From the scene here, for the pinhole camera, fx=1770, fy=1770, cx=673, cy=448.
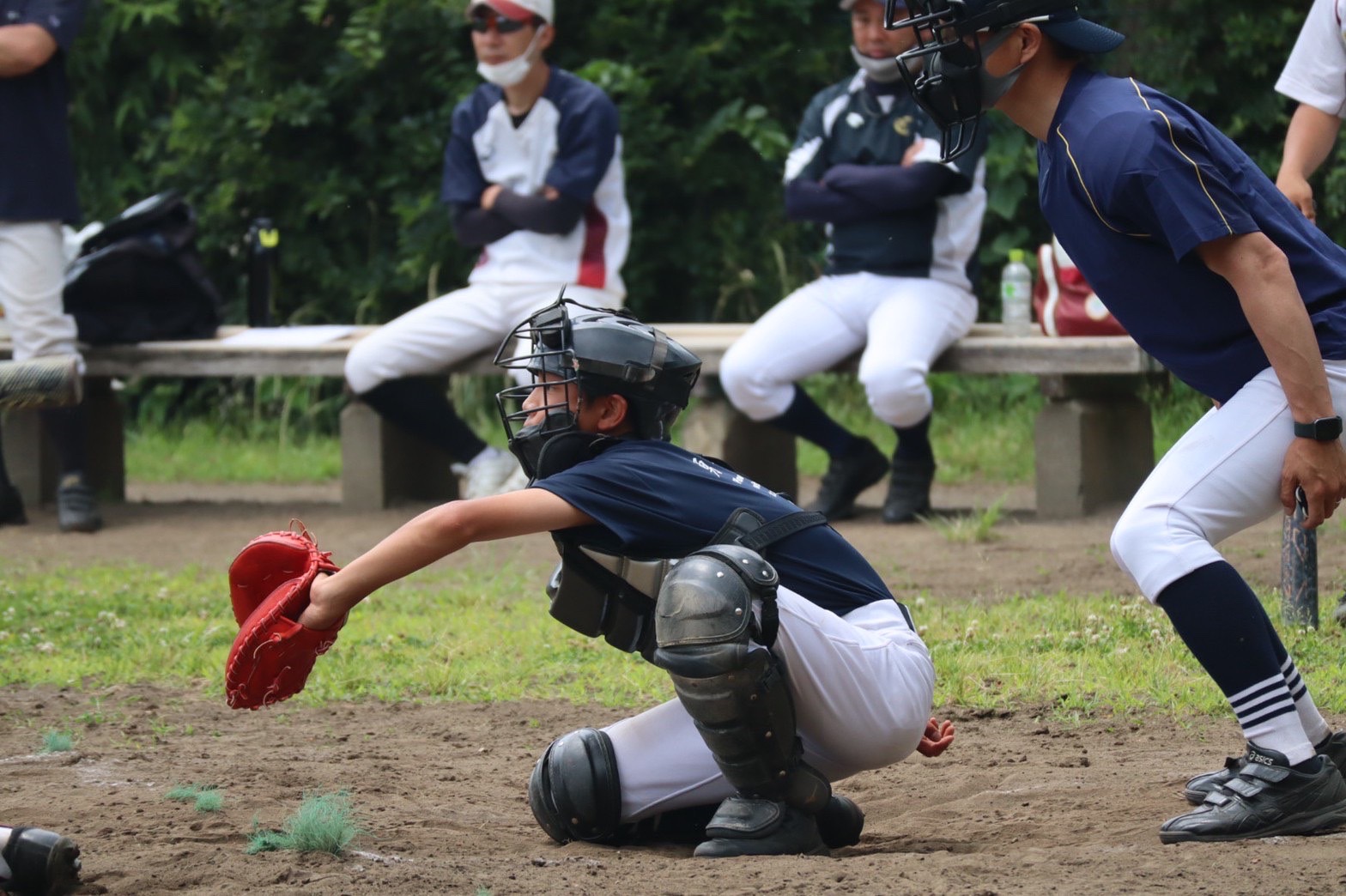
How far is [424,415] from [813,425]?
1.76 metres

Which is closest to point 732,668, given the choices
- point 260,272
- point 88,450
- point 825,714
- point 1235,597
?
point 825,714

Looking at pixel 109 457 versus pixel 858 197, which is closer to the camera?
pixel 858 197

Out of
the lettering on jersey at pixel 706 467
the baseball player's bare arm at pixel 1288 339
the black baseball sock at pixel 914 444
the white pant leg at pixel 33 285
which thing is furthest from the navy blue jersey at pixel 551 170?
the baseball player's bare arm at pixel 1288 339

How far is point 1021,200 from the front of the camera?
930 cm

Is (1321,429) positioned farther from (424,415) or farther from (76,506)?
(76,506)

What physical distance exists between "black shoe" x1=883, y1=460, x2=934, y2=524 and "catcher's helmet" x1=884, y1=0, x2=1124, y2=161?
3848 mm

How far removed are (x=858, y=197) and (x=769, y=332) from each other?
2.11 ft

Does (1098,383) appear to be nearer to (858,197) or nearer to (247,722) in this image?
(858,197)

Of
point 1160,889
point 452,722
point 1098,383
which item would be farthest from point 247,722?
point 1098,383

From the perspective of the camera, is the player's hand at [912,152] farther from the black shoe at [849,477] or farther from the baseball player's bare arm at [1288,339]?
the baseball player's bare arm at [1288,339]

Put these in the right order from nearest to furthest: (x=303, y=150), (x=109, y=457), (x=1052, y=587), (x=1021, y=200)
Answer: (x=1052, y=587) < (x=109, y=457) < (x=1021, y=200) < (x=303, y=150)

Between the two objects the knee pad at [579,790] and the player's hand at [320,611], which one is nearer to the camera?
the player's hand at [320,611]

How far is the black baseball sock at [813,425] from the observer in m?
7.21

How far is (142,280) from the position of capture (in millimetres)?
7969
